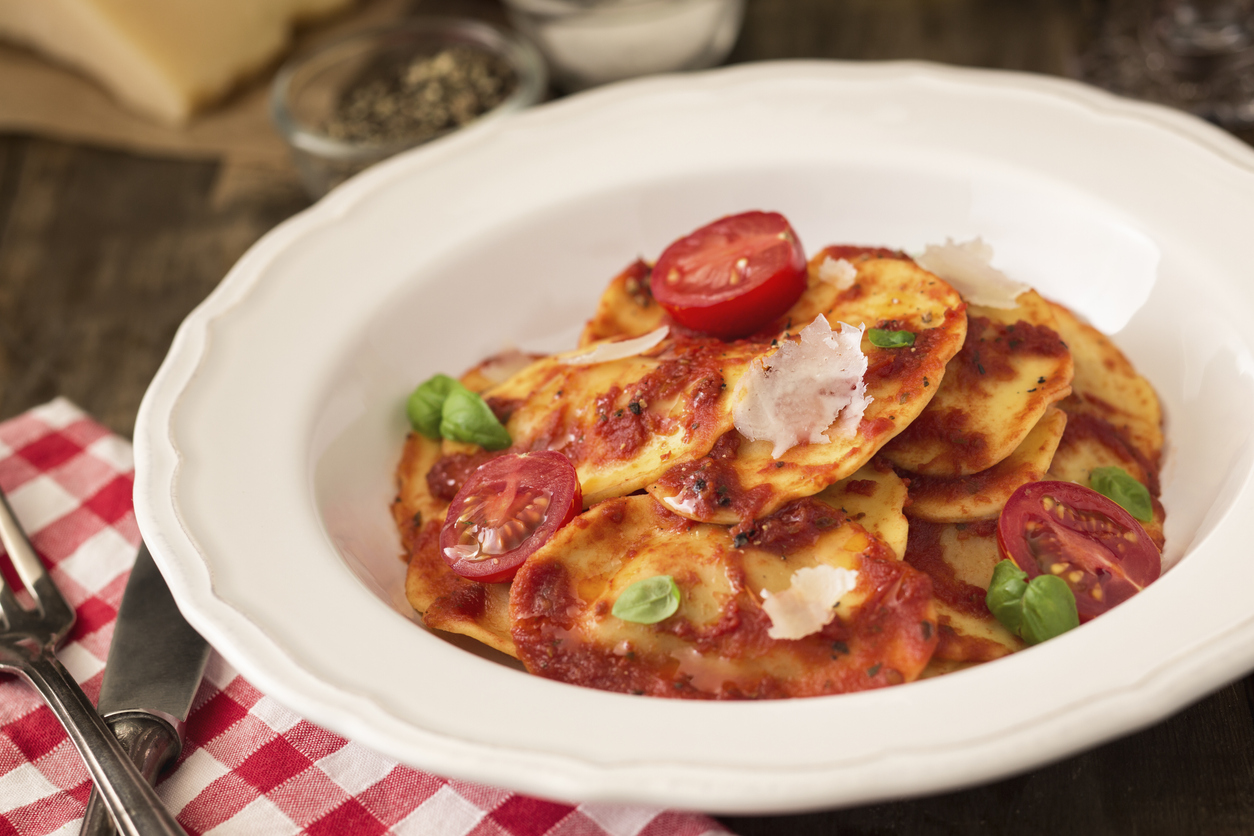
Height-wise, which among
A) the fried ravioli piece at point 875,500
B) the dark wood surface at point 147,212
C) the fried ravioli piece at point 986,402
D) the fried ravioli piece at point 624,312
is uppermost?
the fried ravioli piece at point 986,402

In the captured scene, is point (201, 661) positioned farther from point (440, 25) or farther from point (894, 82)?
point (440, 25)

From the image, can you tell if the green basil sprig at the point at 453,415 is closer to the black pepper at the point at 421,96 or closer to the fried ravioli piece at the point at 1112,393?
the fried ravioli piece at the point at 1112,393

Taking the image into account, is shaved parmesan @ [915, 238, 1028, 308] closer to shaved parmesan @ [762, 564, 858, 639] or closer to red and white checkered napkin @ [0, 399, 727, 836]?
shaved parmesan @ [762, 564, 858, 639]

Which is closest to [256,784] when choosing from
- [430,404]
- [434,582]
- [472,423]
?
[434,582]

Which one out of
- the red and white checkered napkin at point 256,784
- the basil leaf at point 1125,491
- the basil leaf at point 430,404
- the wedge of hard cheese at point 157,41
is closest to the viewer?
the red and white checkered napkin at point 256,784

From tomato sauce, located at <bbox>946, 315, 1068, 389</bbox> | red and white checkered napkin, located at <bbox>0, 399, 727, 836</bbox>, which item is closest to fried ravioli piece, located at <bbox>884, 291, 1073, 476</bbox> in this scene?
tomato sauce, located at <bbox>946, 315, 1068, 389</bbox>

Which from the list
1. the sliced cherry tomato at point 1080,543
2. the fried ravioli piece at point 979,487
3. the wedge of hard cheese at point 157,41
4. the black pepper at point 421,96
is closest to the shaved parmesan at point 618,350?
the fried ravioli piece at point 979,487

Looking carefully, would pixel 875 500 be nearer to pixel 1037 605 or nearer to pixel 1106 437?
pixel 1037 605
